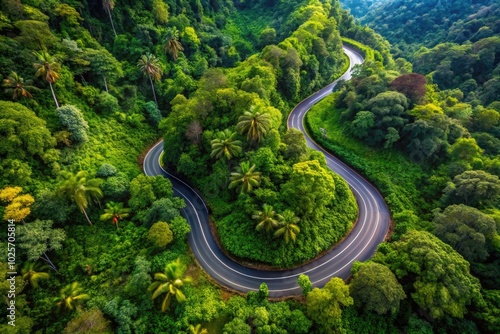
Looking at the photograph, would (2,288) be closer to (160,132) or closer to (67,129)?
(67,129)

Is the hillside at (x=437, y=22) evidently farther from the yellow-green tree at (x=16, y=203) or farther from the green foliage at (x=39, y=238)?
the yellow-green tree at (x=16, y=203)

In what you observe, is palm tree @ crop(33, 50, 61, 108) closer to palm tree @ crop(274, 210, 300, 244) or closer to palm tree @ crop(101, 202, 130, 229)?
palm tree @ crop(101, 202, 130, 229)

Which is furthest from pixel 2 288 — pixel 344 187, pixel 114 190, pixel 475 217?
pixel 475 217

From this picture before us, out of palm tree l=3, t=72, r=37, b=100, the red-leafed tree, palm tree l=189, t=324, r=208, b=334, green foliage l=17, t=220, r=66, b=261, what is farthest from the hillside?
green foliage l=17, t=220, r=66, b=261

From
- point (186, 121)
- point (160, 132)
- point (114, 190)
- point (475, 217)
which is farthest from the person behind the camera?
point (160, 132)

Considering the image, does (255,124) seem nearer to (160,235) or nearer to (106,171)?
(160,235)

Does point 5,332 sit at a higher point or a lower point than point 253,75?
lower

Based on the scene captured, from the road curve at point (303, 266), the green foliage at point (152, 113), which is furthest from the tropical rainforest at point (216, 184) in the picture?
the road curve at point (303, 266)
